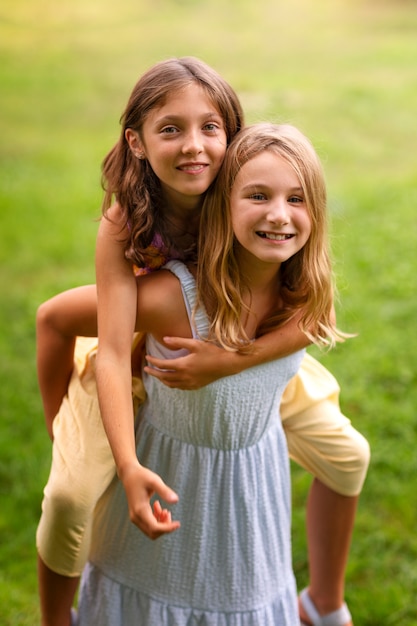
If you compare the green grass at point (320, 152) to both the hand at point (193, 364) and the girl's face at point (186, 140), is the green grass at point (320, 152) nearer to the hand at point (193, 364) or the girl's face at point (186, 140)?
the girl's face at point (186, 140)

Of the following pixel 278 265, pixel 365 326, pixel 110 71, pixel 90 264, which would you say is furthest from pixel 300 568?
pixel 110 71

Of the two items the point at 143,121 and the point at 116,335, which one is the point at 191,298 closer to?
the point at 116,335

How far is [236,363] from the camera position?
2.12 meters

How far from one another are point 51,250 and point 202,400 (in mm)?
3558

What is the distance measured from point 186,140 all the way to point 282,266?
42 centimetres

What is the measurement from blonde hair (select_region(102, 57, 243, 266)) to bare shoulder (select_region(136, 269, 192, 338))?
0.19 feet

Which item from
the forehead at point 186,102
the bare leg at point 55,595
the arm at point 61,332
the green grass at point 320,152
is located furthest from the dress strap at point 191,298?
the bare leg at point 55,595

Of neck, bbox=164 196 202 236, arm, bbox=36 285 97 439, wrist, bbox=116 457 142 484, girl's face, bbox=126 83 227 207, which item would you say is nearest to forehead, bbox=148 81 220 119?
girl's face, bbox=126 83 227 207

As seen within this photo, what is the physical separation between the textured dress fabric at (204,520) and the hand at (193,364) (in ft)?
0.25

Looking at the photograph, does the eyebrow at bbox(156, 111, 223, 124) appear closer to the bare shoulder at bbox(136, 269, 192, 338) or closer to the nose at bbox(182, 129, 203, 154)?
the nose at bbox(182, 129, 203, 154)

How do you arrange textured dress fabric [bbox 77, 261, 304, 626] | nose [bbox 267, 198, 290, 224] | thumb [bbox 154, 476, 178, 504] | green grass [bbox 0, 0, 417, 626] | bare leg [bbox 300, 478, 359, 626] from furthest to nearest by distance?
green grass [bbox 0, 0, 417, 626], bare leg [bbox 300, 478, 359, 626], textured dress fabric [bbox 77, 261, 304, 626], nose [bbox 267, 198, 290, 224], thumb [bbox 154, 476, 178, 504]

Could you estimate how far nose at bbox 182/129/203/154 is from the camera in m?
1.94

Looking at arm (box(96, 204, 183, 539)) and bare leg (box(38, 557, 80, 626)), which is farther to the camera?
bare leg (box(38, 557, 80, 626))

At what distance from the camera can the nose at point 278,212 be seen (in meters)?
1.96
